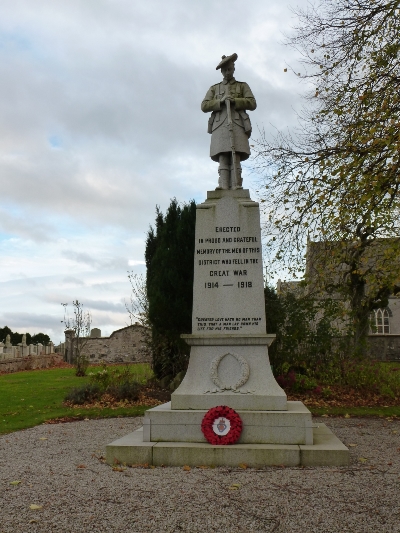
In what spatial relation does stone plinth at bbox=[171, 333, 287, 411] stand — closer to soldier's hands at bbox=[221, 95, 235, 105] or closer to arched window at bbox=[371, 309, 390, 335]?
soldier's hands at bbox=[221, 95, 235, 105]

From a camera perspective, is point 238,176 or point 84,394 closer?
point 238,176

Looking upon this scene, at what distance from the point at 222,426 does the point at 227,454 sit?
36cm

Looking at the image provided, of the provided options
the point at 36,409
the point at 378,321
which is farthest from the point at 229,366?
the point at 378,321

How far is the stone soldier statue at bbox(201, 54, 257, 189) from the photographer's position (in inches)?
307

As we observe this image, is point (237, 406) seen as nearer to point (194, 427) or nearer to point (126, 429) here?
point (194, 427)

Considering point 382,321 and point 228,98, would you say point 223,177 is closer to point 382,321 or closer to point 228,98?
point 228,98

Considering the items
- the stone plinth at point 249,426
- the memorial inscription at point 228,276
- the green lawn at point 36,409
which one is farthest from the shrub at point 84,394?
the stone plinth at point 249,426

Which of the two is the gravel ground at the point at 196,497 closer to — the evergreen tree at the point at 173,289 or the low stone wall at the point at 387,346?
the evergreen tree at the point at 173,289

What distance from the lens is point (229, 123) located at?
7793 millimetres

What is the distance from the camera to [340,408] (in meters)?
11.9

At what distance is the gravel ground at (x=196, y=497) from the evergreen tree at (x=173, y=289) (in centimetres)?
672

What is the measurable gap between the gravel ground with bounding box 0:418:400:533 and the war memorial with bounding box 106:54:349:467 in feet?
0.90

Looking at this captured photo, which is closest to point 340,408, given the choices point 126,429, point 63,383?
point 126,429

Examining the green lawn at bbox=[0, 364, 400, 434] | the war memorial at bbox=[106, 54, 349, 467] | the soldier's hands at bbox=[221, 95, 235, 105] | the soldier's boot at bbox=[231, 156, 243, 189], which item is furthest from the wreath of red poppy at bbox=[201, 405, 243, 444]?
the green lawn at bbox=[0, 364, 400, 434]
